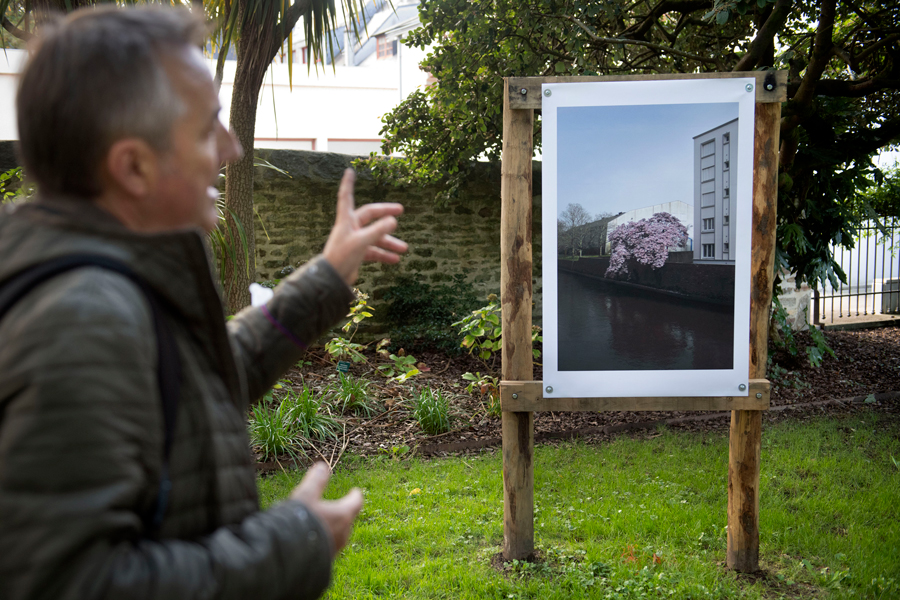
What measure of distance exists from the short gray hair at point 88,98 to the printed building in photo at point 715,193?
2.52m

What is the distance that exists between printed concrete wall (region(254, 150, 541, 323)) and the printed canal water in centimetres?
489

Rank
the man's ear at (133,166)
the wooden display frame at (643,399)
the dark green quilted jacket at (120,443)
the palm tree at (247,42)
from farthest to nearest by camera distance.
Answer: the palm tree at (247,42) → the wooden display frame at (643,399) → the man's ear at (133,166) → the dark green quilted jacket at (120,443)

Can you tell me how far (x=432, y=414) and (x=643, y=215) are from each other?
269 centimetres

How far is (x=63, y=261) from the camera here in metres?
0.72

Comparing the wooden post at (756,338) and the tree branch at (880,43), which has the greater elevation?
the tree branch at (880,43)

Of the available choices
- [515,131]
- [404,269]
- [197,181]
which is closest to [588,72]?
[515,131]

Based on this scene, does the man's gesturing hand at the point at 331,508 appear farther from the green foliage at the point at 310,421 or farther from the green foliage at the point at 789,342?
the green foliage at the point at 789,342

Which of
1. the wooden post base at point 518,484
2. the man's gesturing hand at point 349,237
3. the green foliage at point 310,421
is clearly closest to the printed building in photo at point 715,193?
the wooden post base at point 518,484

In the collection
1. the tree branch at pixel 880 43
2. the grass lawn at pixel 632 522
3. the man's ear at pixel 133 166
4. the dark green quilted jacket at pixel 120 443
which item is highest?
the tree branch at pixel 880 43

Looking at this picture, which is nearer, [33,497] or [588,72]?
[33,497]

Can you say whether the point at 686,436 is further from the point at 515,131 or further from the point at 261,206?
the point at 261,206

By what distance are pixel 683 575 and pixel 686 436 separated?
2272mm

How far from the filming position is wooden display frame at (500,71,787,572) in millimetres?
2791

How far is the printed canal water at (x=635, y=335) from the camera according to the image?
285 cm
